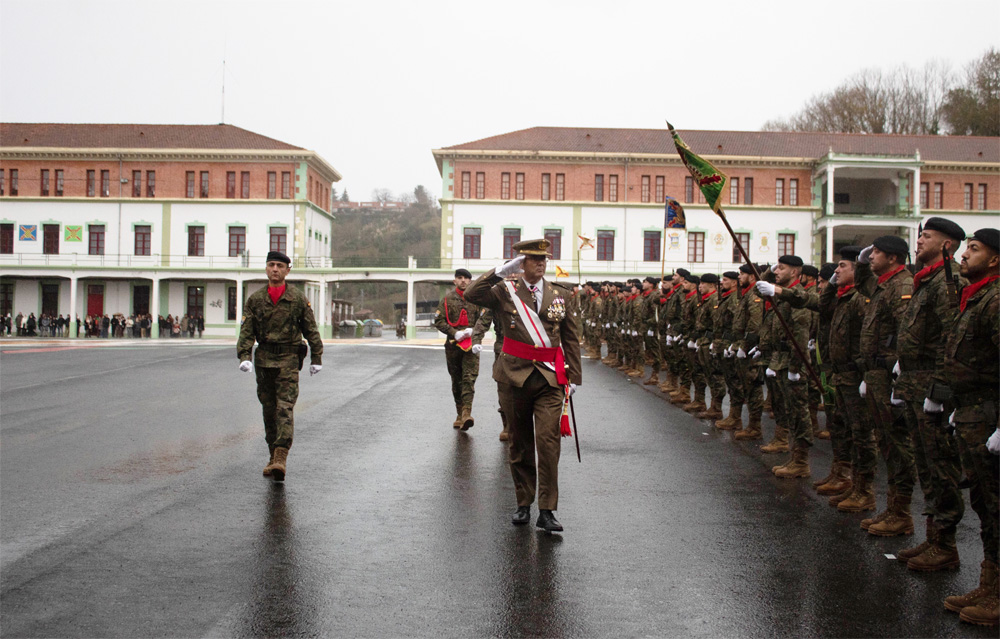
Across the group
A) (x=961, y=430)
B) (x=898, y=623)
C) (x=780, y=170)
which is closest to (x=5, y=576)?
(x=898, y=623)

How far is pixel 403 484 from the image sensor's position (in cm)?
771

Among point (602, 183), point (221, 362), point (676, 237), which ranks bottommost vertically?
point (221, 362)

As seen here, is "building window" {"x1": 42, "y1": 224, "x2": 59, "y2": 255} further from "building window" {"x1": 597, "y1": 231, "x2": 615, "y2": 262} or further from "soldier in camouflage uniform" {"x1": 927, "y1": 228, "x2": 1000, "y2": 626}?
"soldier in camouflage uniform" {"x1": 927, "y1": 228, "x2": 1000, "y2": 626}

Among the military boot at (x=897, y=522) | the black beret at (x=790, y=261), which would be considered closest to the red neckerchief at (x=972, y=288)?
the military boot at (x=897, y=522)

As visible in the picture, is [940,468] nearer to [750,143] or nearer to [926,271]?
[926,271]

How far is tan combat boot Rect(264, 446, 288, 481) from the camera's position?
7.71 m

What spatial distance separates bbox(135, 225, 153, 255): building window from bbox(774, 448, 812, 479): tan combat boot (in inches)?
2070

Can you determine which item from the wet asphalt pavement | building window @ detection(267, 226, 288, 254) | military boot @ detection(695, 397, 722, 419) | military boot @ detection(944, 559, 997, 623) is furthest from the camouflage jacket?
building window @ detection(267, 226, 288, 254)

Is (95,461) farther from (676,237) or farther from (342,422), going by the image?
(676,237)

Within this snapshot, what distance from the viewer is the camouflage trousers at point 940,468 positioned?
522cm

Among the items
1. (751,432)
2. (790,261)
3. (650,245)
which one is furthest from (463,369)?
(650,245)

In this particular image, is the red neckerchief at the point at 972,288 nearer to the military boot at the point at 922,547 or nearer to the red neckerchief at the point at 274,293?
the military boot at the point at 922,547

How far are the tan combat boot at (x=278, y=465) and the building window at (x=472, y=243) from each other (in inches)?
1806

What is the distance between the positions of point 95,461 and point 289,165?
1883 inches
